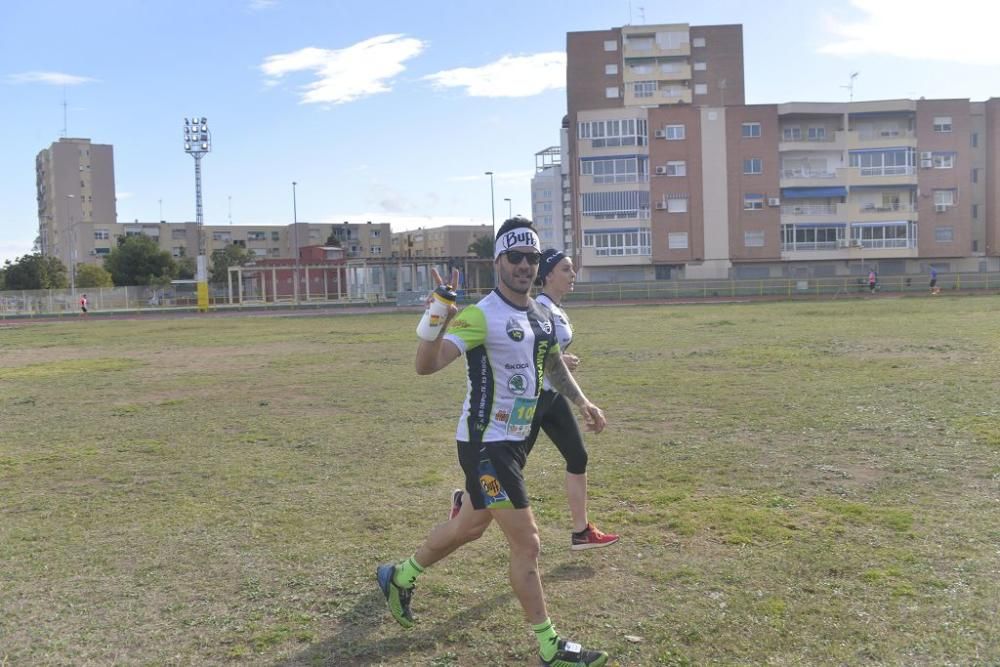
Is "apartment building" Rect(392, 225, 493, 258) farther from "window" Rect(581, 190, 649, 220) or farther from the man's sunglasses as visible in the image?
the man's sunglasses

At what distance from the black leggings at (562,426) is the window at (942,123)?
69.9m

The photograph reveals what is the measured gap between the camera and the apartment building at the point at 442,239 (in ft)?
459

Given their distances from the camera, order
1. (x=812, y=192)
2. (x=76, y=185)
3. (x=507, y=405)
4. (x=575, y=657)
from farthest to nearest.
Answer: (x=76, y=185) < (x=812, y=192) < (x=507, y=405) < (x=575, y=657)

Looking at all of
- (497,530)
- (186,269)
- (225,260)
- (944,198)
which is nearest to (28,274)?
(186,269)

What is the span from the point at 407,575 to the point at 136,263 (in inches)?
3498

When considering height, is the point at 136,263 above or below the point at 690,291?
above

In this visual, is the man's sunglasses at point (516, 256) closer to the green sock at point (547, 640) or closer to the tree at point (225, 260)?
the green sock at point (547, 640)

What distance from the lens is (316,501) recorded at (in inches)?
278

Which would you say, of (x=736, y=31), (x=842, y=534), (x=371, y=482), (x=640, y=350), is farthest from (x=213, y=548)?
(x=736, y=31)

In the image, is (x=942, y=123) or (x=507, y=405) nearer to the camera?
(x=507, y=405)

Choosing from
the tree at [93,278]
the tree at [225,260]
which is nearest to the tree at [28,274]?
the tree at [93,278]

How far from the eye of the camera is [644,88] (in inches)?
3022

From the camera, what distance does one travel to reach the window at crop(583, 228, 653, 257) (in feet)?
213

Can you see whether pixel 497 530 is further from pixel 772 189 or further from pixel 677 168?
pixel 772 189
